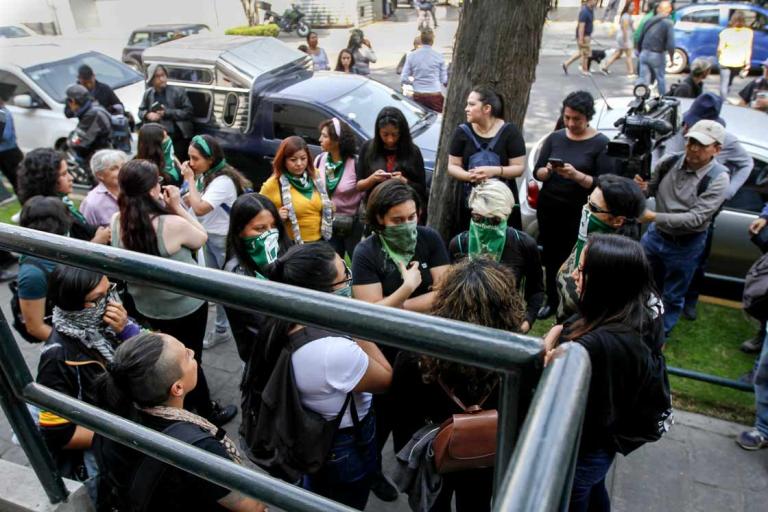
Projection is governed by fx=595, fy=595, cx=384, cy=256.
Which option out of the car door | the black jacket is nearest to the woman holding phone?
the car door

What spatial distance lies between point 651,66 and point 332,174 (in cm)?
902

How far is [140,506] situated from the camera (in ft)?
5.97

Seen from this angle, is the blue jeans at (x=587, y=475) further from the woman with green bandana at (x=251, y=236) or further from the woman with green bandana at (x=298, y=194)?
the woman with green bandana at (x=298, y=194)

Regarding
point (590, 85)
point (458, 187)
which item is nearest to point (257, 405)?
point (458, 187)

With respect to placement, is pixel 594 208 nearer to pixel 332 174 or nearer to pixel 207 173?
pixel 332 174

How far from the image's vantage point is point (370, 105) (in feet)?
23.5

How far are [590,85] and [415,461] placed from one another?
561 inches

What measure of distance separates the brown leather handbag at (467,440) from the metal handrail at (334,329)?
3.36ft

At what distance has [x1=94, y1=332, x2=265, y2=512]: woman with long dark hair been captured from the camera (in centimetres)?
181

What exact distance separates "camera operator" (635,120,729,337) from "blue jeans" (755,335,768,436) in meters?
0.97

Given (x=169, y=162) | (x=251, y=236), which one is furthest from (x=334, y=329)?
(x=169, y=162)

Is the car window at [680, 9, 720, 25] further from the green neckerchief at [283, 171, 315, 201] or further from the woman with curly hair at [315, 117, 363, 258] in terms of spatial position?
the green neckerchief at [283, 171, 315, 201]

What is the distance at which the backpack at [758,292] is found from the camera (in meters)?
3.51

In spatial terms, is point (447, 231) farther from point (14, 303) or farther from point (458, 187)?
point (14, 303)
